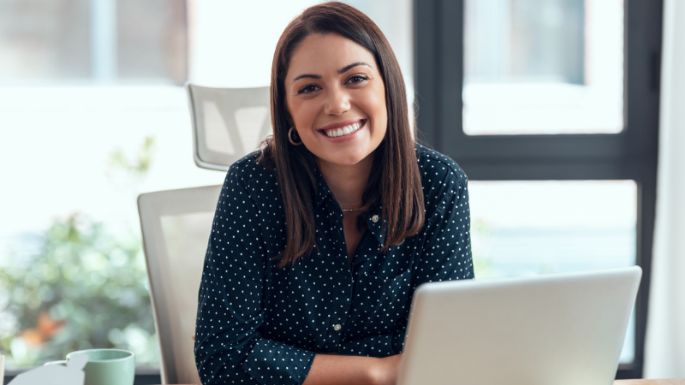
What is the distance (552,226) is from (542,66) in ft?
1.58

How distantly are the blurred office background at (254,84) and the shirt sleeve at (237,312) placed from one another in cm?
126

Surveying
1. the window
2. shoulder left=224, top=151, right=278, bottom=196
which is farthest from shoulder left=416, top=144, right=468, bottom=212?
the window

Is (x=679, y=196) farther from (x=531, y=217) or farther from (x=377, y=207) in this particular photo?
(x=377, y=207)

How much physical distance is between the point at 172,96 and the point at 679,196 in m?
1.60

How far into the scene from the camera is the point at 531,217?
9.93 feet

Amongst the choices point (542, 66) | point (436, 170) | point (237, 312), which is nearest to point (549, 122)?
point (542, 66)

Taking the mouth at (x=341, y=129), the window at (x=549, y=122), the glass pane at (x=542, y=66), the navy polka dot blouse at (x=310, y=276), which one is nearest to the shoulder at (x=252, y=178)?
the navy polka dot blouse at (x=310, y=276)

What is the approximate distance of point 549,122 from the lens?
2.93 meters

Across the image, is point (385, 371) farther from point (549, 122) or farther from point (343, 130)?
point (549, 122)

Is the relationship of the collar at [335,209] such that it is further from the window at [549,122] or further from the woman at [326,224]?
the window at [549,122]

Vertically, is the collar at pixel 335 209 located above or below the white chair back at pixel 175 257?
above

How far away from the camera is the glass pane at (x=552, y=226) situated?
298 cm

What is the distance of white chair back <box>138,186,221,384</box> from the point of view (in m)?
1.83

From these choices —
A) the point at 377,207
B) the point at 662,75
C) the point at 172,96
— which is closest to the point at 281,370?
the point at 377,207
